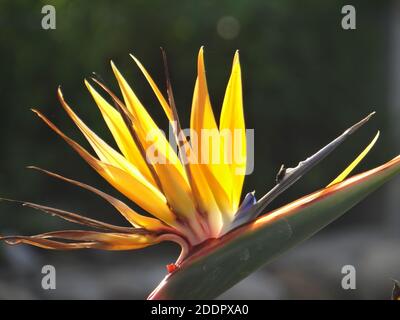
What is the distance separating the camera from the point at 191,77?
3.37 m

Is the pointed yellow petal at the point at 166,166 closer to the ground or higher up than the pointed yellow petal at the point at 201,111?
closer to the ground

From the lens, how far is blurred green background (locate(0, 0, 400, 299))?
3088mm

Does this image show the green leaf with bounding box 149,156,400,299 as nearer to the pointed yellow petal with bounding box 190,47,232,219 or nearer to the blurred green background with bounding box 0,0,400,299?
the pointed yellow petal with bounding box 190,47,232,219

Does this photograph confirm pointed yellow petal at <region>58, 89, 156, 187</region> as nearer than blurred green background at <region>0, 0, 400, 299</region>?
Yes

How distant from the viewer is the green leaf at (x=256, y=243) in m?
0.64

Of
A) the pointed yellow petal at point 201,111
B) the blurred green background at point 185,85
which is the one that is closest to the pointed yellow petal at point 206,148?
the pointed yellow petal at point 201,111

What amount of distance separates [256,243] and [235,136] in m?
0.11

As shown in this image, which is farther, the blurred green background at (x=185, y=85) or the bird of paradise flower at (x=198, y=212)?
the blurred green background at (x=185, y=85)

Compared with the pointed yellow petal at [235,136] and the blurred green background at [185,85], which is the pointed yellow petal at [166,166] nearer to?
the pointed yellow petal at [235,136]

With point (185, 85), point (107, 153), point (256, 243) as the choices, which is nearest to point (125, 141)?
point (107, 153)

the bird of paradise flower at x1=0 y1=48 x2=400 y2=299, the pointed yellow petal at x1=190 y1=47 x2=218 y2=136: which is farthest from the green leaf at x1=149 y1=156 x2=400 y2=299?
the pointed yellow petal at x1=190 y1=47 x2=218 y2=136

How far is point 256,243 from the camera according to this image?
26.0 inches
